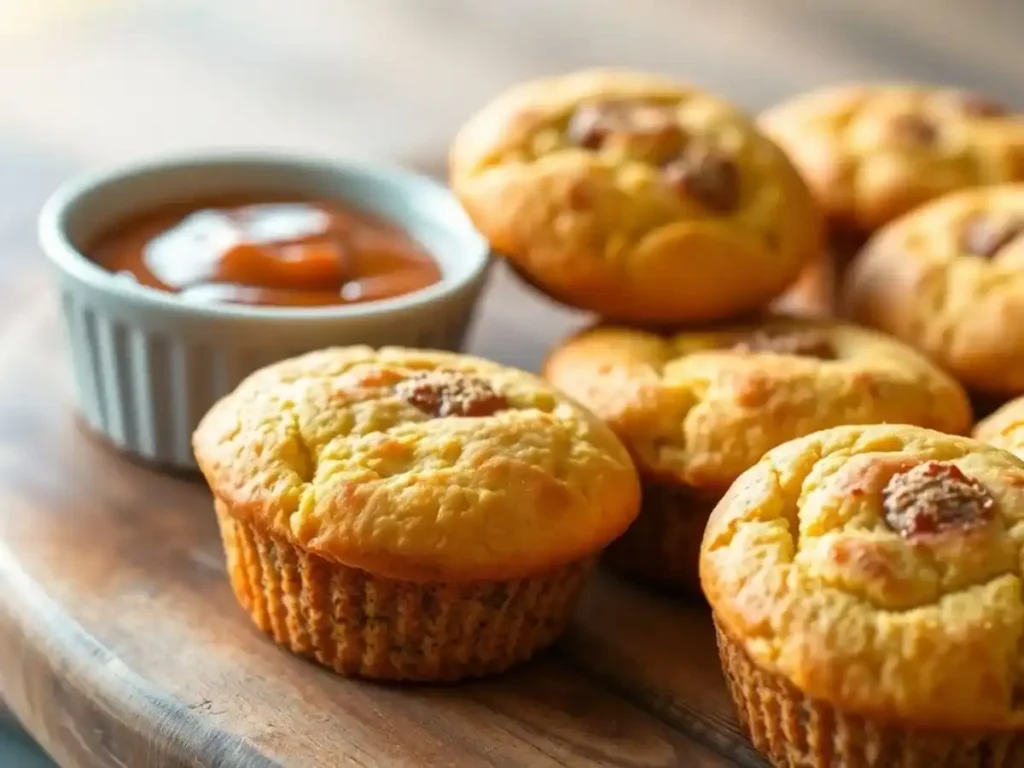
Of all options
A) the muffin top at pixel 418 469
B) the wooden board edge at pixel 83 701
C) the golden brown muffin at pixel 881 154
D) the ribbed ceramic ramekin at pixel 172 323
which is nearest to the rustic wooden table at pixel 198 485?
the wooden board edge at pixel 83 701

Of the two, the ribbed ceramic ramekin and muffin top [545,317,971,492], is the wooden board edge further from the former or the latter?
muffin top [545,317,971,492]

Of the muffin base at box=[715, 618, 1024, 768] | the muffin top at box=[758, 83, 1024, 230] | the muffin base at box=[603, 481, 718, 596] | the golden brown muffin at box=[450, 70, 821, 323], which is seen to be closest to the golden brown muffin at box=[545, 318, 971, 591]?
the muffin base at box=[603, 481, 718, 596]

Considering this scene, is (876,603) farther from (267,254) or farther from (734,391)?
(267,254)

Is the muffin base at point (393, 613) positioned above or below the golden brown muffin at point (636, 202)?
below

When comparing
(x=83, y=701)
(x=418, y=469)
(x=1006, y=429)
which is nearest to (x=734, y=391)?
(x=1006, y=429)

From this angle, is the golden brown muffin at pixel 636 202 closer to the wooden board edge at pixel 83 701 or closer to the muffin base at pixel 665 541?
the muffin base at pixel 665 541

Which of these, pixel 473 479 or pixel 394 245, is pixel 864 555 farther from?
pixel 394 245

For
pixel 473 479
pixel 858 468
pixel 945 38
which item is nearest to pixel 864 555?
pixel 858 468
